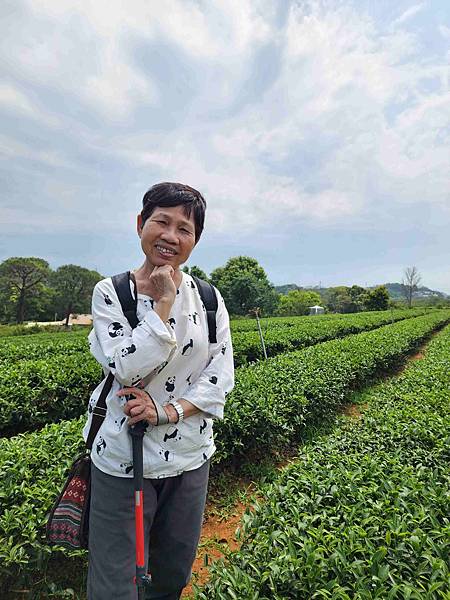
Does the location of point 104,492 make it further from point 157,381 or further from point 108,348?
point 108,348

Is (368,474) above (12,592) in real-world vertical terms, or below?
above

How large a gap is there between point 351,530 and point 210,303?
1317mm

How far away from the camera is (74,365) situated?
18.9ft

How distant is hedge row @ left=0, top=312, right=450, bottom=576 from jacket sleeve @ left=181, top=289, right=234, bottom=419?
1435 mm

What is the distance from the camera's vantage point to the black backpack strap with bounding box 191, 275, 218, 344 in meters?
1.49

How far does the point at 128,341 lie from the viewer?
1173 millimetres

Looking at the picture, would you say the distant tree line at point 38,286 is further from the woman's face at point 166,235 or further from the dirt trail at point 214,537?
the woman's face at point 166,235

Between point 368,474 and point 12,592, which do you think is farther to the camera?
point 368,474

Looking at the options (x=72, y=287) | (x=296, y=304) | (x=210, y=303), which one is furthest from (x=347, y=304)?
(x=210, y=303)

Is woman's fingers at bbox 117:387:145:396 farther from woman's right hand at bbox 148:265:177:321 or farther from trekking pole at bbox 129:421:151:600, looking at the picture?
woman's right hand at bbox 148:265:177:321

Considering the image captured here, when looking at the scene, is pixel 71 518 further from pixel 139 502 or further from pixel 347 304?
pixel 347 304

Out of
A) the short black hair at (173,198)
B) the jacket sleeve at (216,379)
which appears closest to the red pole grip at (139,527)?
the jacket sleeve at (216,379)

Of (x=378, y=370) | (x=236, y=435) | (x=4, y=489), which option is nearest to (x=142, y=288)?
(x=4, y=489)

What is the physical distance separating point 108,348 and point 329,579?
4.51ft
